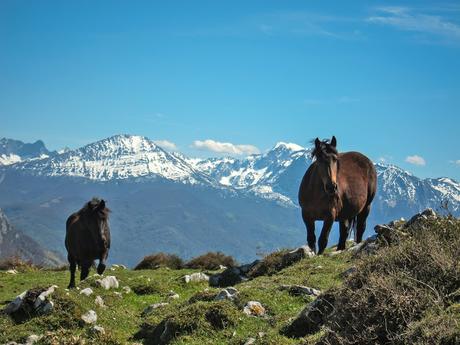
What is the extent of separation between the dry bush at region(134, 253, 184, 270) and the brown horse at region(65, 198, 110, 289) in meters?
10.0

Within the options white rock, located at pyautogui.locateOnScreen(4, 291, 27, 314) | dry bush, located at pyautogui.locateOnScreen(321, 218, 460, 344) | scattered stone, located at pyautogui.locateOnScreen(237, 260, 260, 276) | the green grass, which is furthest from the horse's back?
white rock, located at pyautogui.locateOnScreen(4, 291, 27, 314)

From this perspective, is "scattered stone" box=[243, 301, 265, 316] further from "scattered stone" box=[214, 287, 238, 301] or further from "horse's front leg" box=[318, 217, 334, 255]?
"horse's front leg" box=[318, 217, 334, 255]

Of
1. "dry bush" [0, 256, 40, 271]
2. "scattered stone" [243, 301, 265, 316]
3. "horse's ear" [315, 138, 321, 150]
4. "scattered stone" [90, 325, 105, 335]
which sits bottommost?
"dry bush" [0, 256, 40, 271]

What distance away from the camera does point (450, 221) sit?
1159 cm

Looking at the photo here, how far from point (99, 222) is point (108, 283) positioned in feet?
15.5

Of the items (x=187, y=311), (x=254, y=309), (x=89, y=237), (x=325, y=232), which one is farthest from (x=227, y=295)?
(x=89, y=237)

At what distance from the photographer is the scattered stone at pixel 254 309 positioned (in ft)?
41.1

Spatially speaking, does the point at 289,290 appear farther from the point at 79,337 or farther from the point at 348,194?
the point at 348,194

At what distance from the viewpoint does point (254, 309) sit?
12.7 meters

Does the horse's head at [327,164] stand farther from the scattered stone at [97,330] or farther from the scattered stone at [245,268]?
the scattered stone at [97,330]

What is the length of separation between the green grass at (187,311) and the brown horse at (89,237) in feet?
12.1

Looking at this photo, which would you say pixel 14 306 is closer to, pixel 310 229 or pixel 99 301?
pixel 99 301

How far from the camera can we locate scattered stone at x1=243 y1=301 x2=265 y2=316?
12.5 meters

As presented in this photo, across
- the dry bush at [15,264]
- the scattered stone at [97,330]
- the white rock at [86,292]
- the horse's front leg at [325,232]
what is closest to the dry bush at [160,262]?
the dry bush at [15,264]
